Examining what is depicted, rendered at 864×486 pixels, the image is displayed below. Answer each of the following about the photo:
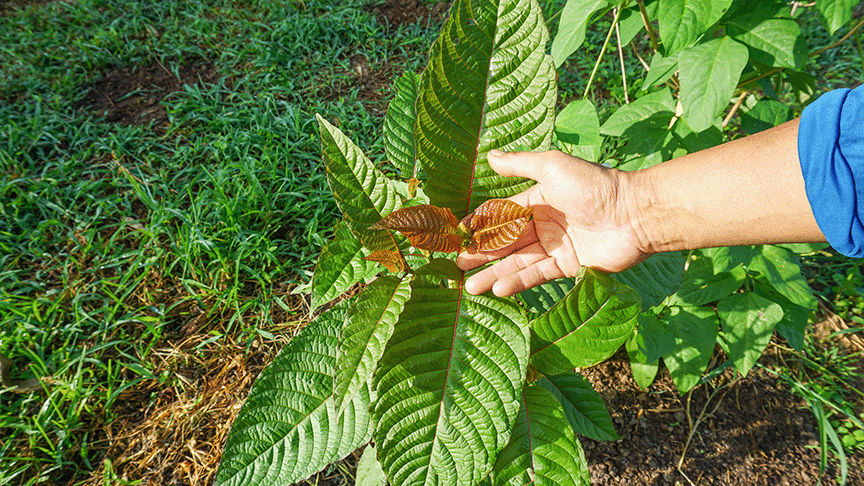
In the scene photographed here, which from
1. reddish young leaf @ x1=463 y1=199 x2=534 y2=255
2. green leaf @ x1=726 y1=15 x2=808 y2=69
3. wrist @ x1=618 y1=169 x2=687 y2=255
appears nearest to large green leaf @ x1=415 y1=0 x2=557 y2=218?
reddish young leaf @ x1=463 y1=199 x2=534 y2=255

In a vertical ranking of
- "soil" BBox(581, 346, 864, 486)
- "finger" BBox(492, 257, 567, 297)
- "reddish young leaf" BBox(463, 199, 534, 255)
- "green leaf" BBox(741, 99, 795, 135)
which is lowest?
"soil" BBox(581, 346, 864, 486)

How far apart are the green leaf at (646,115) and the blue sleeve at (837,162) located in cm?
60

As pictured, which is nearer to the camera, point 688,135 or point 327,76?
point 688,135

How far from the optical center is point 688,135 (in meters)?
1.58

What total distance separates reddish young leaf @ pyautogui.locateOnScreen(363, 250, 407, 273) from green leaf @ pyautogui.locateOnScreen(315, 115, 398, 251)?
1.8 inches

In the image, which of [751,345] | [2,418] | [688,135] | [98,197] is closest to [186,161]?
[98,197]

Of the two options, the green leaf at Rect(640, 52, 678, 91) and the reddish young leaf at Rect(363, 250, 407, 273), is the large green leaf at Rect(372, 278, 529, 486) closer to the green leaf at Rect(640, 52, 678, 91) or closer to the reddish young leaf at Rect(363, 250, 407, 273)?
the reddish young leaf at Rect(363, 250, 407, 273)

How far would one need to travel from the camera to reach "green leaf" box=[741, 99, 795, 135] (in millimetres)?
1584

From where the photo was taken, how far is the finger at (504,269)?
1.07m

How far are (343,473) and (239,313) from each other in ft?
2.87

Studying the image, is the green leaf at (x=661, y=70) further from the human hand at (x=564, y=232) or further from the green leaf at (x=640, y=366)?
the green leaf at (x=640, y=366)

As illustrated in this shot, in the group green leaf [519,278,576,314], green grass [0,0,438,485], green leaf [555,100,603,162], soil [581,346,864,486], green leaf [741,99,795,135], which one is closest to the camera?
green leaf [519,278,576,314]

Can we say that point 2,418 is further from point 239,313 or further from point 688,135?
point 688,135

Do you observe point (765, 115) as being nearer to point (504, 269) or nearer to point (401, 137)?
point (504, 269)
